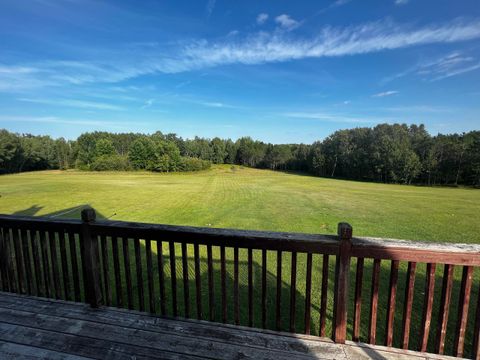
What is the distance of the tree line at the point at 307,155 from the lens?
45469 mm

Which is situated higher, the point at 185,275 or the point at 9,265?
the point at 185,275

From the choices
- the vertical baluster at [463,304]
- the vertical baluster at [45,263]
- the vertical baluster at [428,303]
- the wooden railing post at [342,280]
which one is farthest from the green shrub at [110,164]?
the vertical baluster at [463,304]

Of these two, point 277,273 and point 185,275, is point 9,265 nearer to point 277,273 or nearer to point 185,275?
point 185,275

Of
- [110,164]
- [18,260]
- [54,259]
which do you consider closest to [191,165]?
[110,164]

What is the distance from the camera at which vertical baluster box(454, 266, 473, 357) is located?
212 cm

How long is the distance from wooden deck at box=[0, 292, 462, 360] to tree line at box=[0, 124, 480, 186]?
Result: 175 ft

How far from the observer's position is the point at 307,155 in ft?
249

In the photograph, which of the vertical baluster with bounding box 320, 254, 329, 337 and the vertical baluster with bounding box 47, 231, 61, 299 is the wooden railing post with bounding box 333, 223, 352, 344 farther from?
the vertical baluster with bounding box 47, 231, 61, 299

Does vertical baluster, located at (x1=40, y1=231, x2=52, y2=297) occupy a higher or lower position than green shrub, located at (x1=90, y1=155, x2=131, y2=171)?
higher

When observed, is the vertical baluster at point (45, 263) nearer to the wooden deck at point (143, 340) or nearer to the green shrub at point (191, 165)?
the wooden deck at point (143, 340)

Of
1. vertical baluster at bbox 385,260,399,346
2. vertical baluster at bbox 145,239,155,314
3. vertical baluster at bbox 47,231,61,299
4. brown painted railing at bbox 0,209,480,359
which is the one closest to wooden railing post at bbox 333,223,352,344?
brown painted railing at bbox 0,209,480,359

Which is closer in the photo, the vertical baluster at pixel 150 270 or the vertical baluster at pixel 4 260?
the vertical baluster at pixel 150 270

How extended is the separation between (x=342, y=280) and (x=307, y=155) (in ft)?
251

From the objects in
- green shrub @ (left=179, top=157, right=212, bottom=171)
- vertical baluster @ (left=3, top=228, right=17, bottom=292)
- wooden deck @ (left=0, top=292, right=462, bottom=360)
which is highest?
vertical baluster @ (left=3, top=228, right=17, bottom=292)
